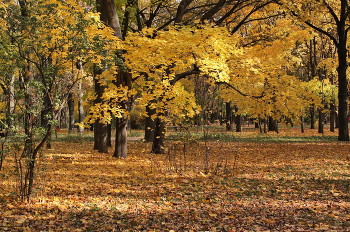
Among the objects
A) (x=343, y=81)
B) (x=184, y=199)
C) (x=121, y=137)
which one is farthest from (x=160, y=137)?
(x=343, y=81)

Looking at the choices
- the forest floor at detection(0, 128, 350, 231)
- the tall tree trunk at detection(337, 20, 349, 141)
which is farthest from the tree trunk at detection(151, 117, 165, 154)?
the tall tree trunk at detection(337, 20, 349, 141)

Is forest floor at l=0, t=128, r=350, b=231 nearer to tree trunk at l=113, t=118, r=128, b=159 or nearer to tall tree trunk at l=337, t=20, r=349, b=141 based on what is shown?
tree trunk at l=113, t=118, r=128, b=159

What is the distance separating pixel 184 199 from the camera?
22.1ft

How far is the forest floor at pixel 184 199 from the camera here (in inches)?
204

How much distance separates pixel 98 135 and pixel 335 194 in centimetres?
1107

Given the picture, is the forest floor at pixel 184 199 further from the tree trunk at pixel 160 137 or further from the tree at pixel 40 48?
the tree trunk at pixel 160 137

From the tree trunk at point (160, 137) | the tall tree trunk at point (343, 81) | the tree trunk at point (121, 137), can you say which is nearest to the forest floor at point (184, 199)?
the tree trunk at point (121, 137)

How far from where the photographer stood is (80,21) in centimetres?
638

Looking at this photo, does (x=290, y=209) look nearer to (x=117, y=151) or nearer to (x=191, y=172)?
(x=191, y=172)

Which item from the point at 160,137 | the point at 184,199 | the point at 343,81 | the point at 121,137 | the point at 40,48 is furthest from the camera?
the point at 343,81

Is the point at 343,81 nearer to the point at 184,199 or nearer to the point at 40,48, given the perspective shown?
the point at 184,199

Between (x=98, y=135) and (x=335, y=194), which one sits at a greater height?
(x=98, y=135)

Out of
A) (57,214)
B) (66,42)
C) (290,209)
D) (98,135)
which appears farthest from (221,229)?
(98,135)

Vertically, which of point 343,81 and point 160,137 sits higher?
point 343,81
